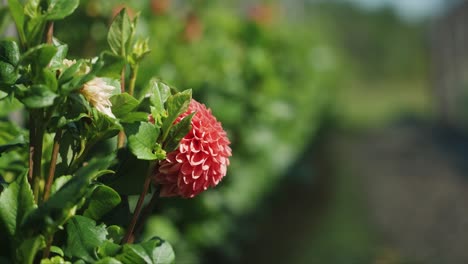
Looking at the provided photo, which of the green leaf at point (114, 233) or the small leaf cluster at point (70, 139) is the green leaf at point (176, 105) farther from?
the green leaf at point (114, 233)

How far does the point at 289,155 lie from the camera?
5258mm

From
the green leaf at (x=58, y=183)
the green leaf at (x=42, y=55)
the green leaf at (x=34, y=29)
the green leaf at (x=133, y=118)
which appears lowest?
the green leaf at (x=58, y=183)

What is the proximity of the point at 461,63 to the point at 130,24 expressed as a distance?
10.2 m

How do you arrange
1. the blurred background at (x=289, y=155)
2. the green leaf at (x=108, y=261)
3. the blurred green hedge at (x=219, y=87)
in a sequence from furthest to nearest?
the blurred background at (x=289, y=155) → the blurred green hedge at (x=219, y=87) → the green leaf at (x=108, y=261)

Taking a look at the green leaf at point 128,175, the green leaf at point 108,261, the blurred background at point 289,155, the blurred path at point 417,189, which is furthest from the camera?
the blurred path at point 417,189

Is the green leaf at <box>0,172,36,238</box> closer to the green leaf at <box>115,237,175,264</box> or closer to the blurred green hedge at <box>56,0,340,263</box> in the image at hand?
the green leaf at <box>115,237,175,264</box>

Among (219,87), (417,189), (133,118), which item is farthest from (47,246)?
(417,189)

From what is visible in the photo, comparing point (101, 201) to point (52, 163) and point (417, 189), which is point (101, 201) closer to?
point (52, 163)

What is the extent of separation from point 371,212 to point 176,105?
213 inches

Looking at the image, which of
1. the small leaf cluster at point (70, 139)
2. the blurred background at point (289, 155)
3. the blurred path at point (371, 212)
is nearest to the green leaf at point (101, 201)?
the small leaf cluster at point (70, 139)

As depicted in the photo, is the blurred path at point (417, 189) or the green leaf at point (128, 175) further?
the blurred path at point (417, 189)

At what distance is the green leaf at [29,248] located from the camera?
112 centimetres

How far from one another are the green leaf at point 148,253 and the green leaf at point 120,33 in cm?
34

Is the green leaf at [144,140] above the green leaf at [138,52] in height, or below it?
below
